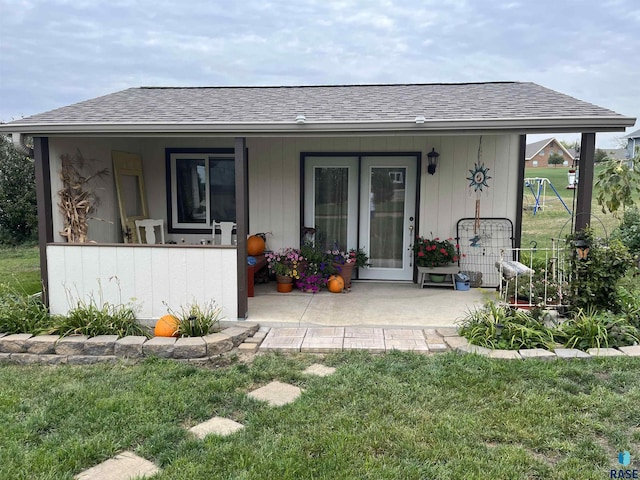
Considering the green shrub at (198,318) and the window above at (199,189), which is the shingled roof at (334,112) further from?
the green shrub at (198,318)

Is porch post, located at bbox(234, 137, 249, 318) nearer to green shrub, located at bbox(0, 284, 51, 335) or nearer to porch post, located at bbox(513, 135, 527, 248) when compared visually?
green shrub, located at bbox(0, 284, 51, 335)

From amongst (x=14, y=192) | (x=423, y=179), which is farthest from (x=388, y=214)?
(x=14, y=192)

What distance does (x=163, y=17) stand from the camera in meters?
14.4

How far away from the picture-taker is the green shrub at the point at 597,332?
3.79m

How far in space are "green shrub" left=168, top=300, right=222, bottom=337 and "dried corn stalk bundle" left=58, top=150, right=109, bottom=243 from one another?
167cm

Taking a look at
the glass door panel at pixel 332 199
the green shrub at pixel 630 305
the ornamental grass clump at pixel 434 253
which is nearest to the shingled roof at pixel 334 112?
the glass door panel at pixel 332 199

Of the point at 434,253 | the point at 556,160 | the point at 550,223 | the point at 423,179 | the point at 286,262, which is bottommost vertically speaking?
the point at 286,262

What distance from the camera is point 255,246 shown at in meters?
6.38

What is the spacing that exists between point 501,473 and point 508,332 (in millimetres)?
1953

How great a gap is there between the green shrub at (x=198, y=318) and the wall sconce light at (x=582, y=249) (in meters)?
3.54

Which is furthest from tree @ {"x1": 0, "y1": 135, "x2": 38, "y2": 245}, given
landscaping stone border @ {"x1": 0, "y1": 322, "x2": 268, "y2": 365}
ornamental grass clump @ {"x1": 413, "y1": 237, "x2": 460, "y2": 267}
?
ornamental grass clump @ {"x1": 413, "y1": 237, "x2": 460, "y2": 267}

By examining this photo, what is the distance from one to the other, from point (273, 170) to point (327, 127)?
2.45 meters

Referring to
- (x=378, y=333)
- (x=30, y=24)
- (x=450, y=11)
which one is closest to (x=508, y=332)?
(x=378, y=333)

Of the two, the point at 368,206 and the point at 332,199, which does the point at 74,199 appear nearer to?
the point at 332,199
